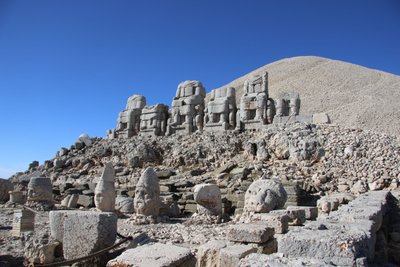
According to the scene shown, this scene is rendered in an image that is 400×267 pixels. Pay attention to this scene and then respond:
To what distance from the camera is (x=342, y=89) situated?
142 ft

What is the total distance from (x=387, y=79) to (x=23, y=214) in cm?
4549

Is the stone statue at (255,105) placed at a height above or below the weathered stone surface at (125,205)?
above

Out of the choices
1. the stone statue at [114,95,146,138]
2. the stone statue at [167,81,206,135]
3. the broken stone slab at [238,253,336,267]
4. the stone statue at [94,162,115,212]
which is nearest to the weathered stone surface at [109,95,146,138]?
the stone statue at [114,95,146,138]

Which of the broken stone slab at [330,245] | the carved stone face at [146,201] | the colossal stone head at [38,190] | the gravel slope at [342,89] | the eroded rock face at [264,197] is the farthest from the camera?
the gravel slope at [342,89]

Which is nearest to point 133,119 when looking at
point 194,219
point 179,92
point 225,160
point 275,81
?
point 179,92

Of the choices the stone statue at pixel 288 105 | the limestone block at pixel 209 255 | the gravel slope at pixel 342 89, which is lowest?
the limestone block at pixel 209 255

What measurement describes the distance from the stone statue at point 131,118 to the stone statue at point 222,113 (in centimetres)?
563

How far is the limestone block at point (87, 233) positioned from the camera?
19.1ft

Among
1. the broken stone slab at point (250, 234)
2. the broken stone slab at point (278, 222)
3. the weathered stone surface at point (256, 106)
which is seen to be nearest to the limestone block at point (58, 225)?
the broken stone slab at point (250, 234)

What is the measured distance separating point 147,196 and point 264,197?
3635 millimetres

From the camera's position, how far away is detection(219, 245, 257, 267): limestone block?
439 centimetres

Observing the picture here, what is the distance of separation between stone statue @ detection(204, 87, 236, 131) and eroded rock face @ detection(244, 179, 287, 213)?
10195 mm

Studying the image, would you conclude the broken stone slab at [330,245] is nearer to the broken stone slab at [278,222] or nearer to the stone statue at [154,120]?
the broken stone slab at [278,222]

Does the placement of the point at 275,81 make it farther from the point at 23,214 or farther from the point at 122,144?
the point at 23,214
